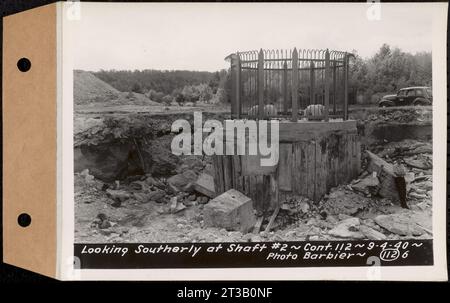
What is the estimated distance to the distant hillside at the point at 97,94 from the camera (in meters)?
2.22

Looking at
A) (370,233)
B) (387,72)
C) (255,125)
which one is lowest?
(370,233)

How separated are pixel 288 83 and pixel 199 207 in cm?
76

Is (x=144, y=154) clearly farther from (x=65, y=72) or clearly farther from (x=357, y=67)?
(x=357, y=67)

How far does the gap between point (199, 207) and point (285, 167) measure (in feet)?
1.54

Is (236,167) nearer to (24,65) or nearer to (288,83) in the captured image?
(288,83)

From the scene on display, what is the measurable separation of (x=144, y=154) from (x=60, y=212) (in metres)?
0.50

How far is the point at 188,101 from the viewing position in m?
2.26

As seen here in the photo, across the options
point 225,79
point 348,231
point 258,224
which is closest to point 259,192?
point 258,224

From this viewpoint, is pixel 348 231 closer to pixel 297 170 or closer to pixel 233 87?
pixel 297 170

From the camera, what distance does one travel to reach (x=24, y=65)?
2234 millimetres

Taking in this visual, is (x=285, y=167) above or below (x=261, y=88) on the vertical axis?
below

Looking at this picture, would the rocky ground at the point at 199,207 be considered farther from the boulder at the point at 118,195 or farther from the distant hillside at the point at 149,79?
the distant hillside at the point at 149,79

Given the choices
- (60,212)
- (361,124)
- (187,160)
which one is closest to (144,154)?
(187,160)
